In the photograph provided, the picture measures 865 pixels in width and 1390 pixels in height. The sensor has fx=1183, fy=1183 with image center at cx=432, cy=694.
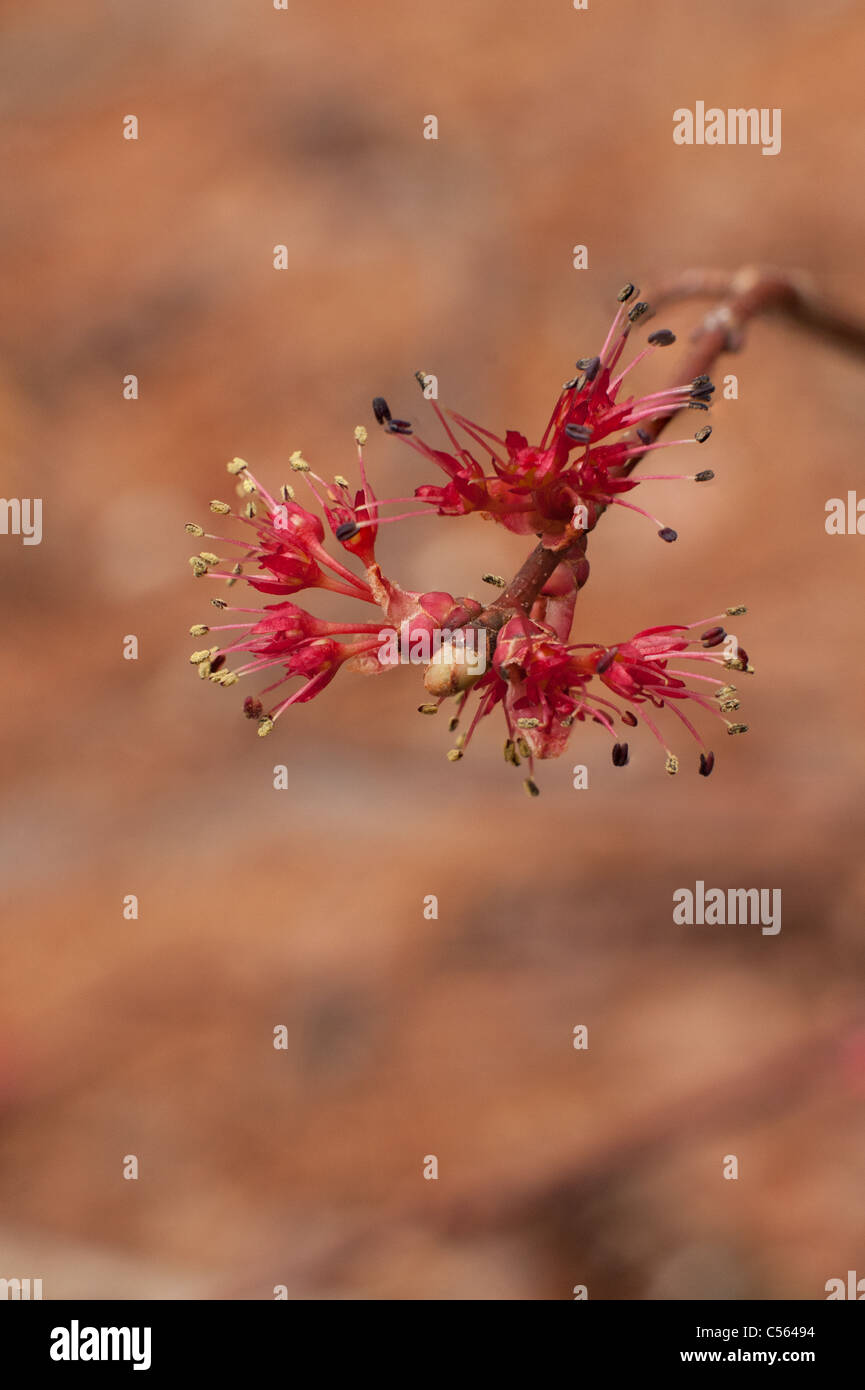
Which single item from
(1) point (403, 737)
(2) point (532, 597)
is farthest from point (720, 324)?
(1) point (403, 737)

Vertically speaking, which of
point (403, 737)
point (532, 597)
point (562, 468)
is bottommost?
point (532, 597)

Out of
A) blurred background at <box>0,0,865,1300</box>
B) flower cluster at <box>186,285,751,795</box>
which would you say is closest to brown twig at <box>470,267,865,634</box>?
flower cluster at <box>186,285,751,795</box>

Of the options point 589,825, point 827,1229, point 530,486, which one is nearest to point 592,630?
point 589,825

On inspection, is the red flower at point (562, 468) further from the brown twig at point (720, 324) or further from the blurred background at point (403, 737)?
the blurred background at point (403, 737)

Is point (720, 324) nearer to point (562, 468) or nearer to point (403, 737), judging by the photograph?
point (562, 468)

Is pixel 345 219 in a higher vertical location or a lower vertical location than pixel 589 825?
higher

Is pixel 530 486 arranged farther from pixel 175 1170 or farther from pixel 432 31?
pixel 432 31
